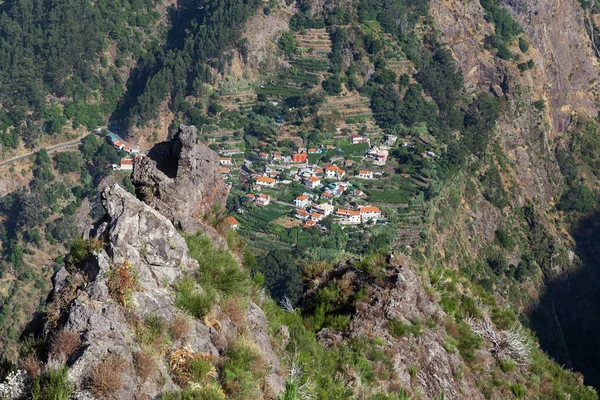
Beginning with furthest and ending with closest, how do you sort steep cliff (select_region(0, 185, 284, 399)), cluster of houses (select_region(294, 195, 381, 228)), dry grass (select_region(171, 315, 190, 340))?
1. cluster of houses (select_region(294, 195, 381, 228))
2. dry grass (select_region(171, 315, 190, 340))
3. steep cliff (select_region(0, 185, 284, 399))

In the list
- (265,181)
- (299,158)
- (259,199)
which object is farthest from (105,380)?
(299,158)

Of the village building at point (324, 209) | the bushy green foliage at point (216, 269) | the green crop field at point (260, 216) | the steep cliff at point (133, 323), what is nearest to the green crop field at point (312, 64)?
the green crop field at point (260, 216)

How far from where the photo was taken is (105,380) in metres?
7.50

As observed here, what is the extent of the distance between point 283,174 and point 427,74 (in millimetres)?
23020

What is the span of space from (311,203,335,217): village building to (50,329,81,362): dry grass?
49.6 meters

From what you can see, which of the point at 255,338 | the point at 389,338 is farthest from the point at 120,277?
the point at 389,338

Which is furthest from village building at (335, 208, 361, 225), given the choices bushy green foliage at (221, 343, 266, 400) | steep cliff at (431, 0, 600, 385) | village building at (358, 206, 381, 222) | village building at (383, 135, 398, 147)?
bushy green foliage at (221, 343, 266, 400)

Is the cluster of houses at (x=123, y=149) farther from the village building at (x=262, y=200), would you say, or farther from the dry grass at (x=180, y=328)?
the dry grass at (x=180, y=328)

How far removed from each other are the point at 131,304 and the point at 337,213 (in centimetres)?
4962

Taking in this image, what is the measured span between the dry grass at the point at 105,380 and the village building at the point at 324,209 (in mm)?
49829

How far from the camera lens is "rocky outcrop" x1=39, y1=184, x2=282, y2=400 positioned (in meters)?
7.89

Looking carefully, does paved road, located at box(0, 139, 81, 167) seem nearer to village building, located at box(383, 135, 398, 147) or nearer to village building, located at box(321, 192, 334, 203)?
village building, located at box(321, 192, 334, 203)

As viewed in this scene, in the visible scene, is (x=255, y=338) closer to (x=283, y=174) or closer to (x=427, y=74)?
(x=283, y=174)

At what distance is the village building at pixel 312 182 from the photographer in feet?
201
